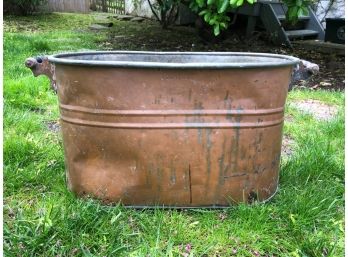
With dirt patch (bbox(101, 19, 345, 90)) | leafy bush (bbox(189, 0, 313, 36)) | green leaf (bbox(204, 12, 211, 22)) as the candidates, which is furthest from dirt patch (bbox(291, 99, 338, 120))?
green leaf (bbox(204, 12, 211, 22))

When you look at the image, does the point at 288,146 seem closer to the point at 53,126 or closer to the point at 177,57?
the point at 177,57

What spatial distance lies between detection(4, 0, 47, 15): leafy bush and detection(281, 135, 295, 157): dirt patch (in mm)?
9728

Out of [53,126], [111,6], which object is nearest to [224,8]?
[53,126]

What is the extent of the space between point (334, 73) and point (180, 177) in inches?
178

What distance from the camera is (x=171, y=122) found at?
1.88m

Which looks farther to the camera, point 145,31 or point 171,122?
→ point 145,31

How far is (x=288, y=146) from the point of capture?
3.04 meters

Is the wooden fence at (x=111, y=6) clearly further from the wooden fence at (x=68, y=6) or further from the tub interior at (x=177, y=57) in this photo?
the tub interior at (x=177, y=57)

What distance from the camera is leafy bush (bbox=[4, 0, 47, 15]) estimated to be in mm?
11459

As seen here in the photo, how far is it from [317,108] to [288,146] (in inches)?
49.2

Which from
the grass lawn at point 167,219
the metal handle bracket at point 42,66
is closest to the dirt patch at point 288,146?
the grass lawn at point 167,219

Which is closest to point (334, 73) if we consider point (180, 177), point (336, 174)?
point (336, 174)

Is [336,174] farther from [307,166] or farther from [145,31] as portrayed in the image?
[145,31]

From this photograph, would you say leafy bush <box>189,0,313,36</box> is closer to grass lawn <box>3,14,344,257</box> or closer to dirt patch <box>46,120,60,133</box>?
dirt patch <box>46,120,60,133</box>
